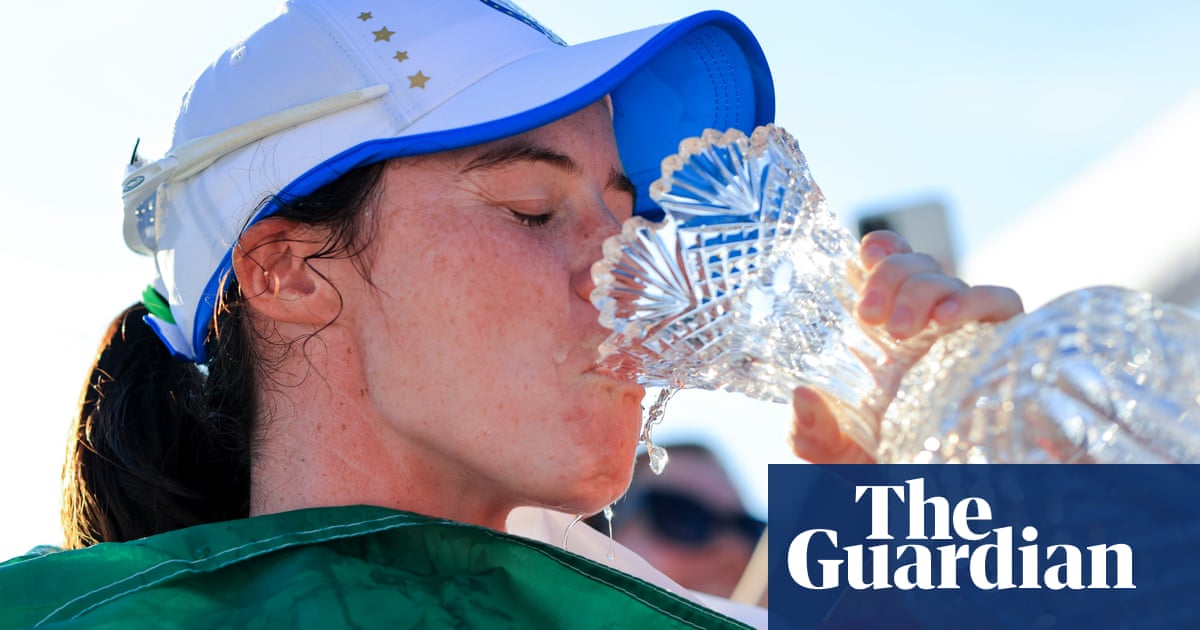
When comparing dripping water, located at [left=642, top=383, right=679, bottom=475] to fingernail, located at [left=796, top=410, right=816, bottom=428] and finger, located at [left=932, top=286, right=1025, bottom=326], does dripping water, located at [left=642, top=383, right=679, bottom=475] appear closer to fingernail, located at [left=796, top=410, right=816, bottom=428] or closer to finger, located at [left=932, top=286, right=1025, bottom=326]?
fingernail, located at [left=796, top=410, right=816, bottom=428]

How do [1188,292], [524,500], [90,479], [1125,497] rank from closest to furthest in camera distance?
[1125,497], [524,500], [90,479], [1188,292]

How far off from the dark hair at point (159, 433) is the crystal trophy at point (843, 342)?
65cm

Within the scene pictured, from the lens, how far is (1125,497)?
3.60 feet

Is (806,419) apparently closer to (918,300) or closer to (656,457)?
(918,300)

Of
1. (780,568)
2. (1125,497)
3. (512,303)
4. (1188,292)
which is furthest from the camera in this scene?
(1188,292)

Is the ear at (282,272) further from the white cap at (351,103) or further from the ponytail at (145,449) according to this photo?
the ponytail at (145,449)

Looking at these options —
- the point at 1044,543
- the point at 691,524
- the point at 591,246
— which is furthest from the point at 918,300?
the point at 691,524

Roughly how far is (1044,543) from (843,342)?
31 cm

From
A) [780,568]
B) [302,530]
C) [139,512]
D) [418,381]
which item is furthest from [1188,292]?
[139,512]

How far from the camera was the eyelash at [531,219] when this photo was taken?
1649 millimetres

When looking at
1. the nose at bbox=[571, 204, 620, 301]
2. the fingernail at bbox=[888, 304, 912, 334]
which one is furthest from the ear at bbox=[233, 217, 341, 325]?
the fingernail at bbox=[888, 304, 912, 334]

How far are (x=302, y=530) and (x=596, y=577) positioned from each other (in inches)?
15.6

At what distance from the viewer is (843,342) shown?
1.37m

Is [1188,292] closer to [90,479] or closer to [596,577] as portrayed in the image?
[596,577]
